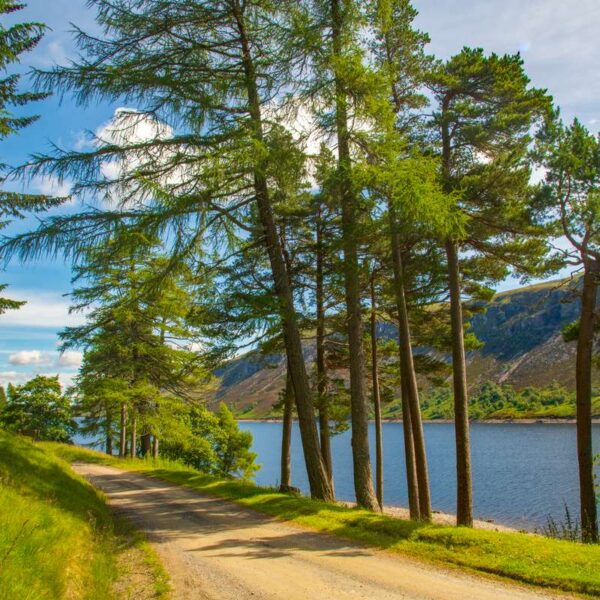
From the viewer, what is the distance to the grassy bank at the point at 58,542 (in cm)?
506

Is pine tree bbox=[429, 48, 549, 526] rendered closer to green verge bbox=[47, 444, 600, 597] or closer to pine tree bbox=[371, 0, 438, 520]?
pine tree bbox=[371, 0, 438, 520]

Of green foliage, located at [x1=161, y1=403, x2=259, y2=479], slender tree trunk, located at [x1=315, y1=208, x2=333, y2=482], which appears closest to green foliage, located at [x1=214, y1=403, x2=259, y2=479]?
green foliage, located at [x1=161, y1=403, x2=259, y2=479]

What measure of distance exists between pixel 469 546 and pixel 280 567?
9.24ft

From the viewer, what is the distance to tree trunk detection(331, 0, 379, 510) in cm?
1084

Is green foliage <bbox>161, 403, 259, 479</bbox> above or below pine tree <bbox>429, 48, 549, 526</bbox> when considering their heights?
below

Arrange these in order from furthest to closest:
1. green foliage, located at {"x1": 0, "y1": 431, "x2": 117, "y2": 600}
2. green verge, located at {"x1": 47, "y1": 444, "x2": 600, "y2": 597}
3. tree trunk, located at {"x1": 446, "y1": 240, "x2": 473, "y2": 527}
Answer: tree trunk, located at {"x1": 446, "y1": 240, "x2": 473, "y2": 527}
green verge, located at {"x1": 47, "y1": 444, "x2": 600, "y2": 597}
green foliage, located at {"x1": 0, "y1": 431, "x2": 117, "y2": 600}

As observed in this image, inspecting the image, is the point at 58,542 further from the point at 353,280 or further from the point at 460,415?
the point at 460,415

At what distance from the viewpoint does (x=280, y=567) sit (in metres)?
6.80

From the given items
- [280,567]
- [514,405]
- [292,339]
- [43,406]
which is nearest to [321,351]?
[292,339]

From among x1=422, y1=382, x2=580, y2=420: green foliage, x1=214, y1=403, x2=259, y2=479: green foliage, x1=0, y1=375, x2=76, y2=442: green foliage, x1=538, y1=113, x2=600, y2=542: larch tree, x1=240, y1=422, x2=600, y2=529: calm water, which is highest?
x1=538, y1=113, x2=600, y2=542: larch tree

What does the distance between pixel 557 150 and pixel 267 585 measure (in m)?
11.6

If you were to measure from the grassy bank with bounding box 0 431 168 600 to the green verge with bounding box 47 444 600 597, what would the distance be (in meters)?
3.27

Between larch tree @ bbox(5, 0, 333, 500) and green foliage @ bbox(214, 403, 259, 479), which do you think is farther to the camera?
green foliage @ bbox(214, 403, 259, 479)

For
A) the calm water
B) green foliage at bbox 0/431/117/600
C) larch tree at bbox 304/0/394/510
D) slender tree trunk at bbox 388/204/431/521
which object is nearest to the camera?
green foliage at bbox 0/431/117/600
